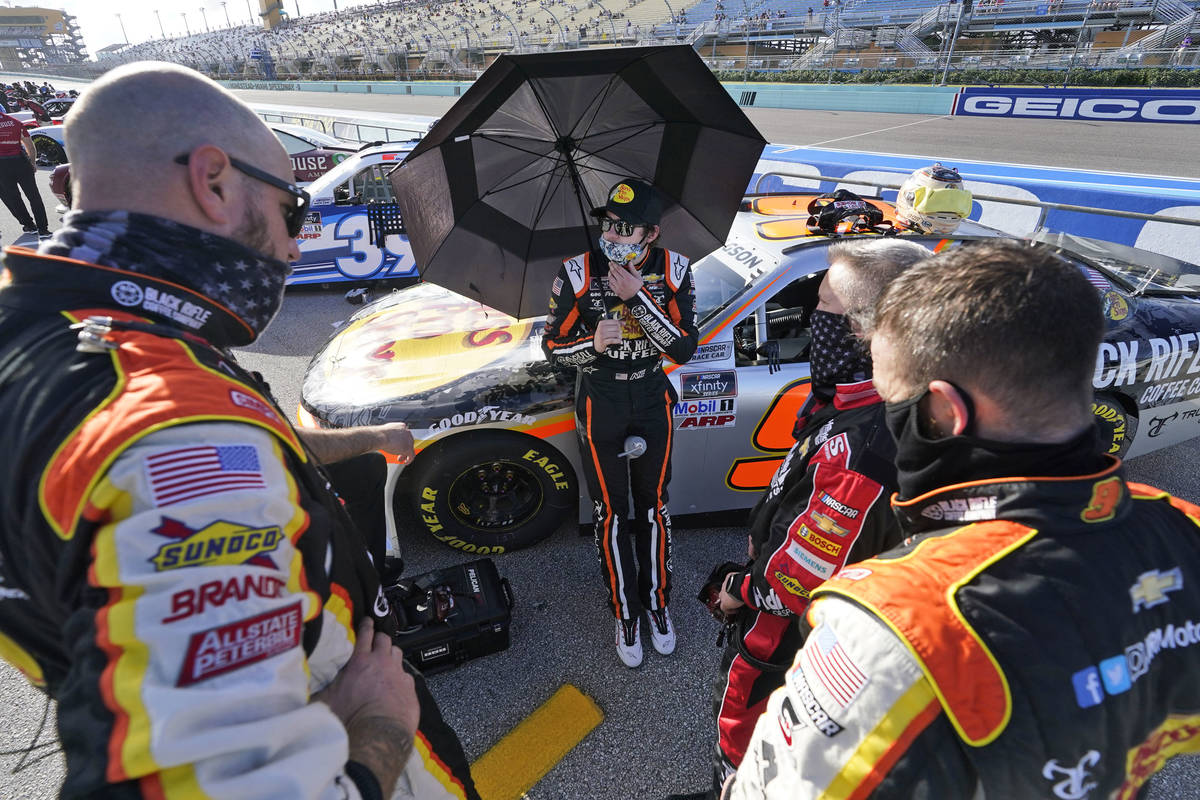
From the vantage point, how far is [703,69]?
2262mm

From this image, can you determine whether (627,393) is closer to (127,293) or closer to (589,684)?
(589,684)

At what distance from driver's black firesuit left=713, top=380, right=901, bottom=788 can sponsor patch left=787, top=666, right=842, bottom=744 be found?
53 cm

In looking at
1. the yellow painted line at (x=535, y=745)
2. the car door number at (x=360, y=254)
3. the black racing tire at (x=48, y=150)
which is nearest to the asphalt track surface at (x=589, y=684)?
the yellow painted line at (x=535, y=745)

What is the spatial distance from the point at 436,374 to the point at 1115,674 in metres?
2.57

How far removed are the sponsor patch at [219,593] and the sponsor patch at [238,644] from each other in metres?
0.03

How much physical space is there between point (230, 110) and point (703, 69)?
1.74 metres

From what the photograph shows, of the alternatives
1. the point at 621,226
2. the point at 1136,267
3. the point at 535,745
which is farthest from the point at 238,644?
the point at 1136,267

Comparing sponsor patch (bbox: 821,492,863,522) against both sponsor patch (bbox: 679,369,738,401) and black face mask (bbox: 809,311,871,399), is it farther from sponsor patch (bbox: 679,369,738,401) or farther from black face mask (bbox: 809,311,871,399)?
sponsor patch (bbox: 679,369,738,401)

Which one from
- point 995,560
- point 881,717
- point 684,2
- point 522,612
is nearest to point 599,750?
point 522,612

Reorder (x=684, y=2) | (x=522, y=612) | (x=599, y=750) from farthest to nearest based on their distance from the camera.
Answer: (x=684, y=2) → (x=522, y=612) → (x=599, y=750)

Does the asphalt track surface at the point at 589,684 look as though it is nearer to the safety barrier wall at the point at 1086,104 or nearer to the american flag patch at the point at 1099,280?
the american flag patch at the point at 1099,280

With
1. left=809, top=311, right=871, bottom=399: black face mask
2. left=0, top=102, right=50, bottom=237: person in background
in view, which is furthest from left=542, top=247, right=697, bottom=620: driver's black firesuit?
left=0, top=102, right=50, bottom=237: person in background

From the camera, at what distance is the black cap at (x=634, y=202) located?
222 cm

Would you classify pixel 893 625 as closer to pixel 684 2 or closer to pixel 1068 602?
pixel 1068 602
